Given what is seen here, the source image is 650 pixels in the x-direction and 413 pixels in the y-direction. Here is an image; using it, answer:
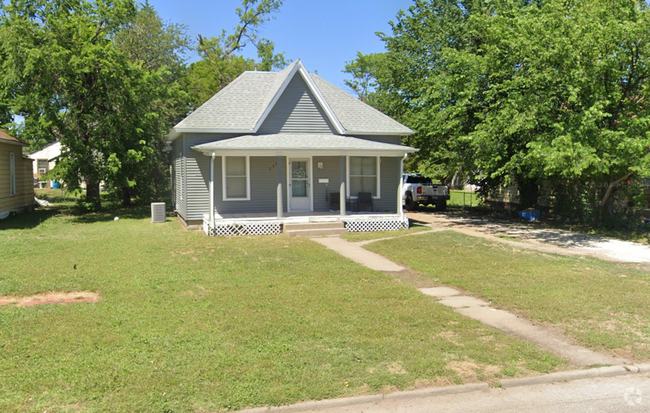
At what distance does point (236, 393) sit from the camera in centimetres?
475

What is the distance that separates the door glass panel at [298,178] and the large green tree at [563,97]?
19.3ft

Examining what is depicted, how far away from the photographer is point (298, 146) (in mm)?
16391

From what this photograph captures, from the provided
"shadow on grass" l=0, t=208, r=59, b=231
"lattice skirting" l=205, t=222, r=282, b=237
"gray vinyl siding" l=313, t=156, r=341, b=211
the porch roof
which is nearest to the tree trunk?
"shadow on grass" l=0, t=208, r=59, b=231

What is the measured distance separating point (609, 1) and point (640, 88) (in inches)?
118

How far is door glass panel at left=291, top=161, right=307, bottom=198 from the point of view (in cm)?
1853

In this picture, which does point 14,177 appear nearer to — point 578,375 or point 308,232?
point 308,232

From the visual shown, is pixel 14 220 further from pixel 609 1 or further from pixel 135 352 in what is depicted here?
pixel 609 1

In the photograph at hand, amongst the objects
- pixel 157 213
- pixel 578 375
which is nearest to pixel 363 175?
pixel 157 213

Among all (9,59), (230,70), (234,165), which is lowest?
(234,165)

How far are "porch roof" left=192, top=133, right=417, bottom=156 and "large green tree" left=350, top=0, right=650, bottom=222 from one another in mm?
3382

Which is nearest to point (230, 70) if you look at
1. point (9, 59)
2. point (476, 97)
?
point (9, 59)

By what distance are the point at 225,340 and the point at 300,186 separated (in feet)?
41.8

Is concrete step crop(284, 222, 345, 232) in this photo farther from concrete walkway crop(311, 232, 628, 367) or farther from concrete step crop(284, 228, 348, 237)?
concrete walkway crop(311, 232, 628, 367)

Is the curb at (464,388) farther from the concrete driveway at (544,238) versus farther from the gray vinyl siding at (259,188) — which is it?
the gray vinyl siding at (259,188)
